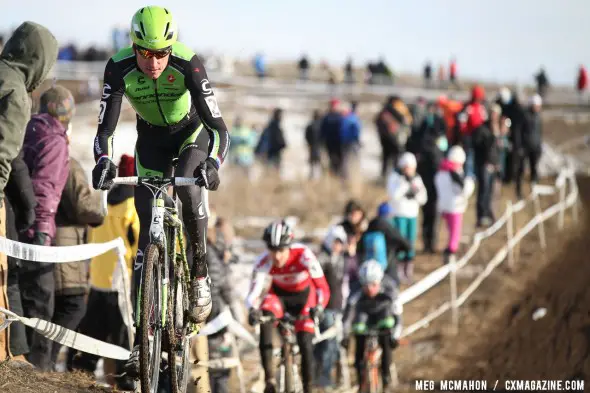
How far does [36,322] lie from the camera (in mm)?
7961

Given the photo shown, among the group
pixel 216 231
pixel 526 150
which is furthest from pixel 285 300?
pixel 526 150

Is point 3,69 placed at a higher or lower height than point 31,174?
higher

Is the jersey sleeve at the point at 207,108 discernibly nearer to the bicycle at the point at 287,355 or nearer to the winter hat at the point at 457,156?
the bicycle at the point at 287,355

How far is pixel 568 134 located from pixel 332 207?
16.3 metres

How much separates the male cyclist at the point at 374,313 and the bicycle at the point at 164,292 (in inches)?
170

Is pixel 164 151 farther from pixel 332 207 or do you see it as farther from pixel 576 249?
pixel 332 207

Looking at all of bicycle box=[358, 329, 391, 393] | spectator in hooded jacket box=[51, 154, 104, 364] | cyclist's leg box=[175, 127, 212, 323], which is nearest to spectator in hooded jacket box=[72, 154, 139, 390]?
spectator in hooded jacket box=[51, 154, 104, 364]

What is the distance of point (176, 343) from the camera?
746 centimetres

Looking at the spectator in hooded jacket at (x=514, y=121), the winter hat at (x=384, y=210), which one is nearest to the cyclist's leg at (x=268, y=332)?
the winter hat at (x=384, y=210)

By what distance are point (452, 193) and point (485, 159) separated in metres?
2.10

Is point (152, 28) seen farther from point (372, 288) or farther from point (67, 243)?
point (372, 288)

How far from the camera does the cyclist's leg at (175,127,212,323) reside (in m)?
7.65

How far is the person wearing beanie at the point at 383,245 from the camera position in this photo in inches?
536

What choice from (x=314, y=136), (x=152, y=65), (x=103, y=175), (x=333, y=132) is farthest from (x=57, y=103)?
(x=314, y=136)
